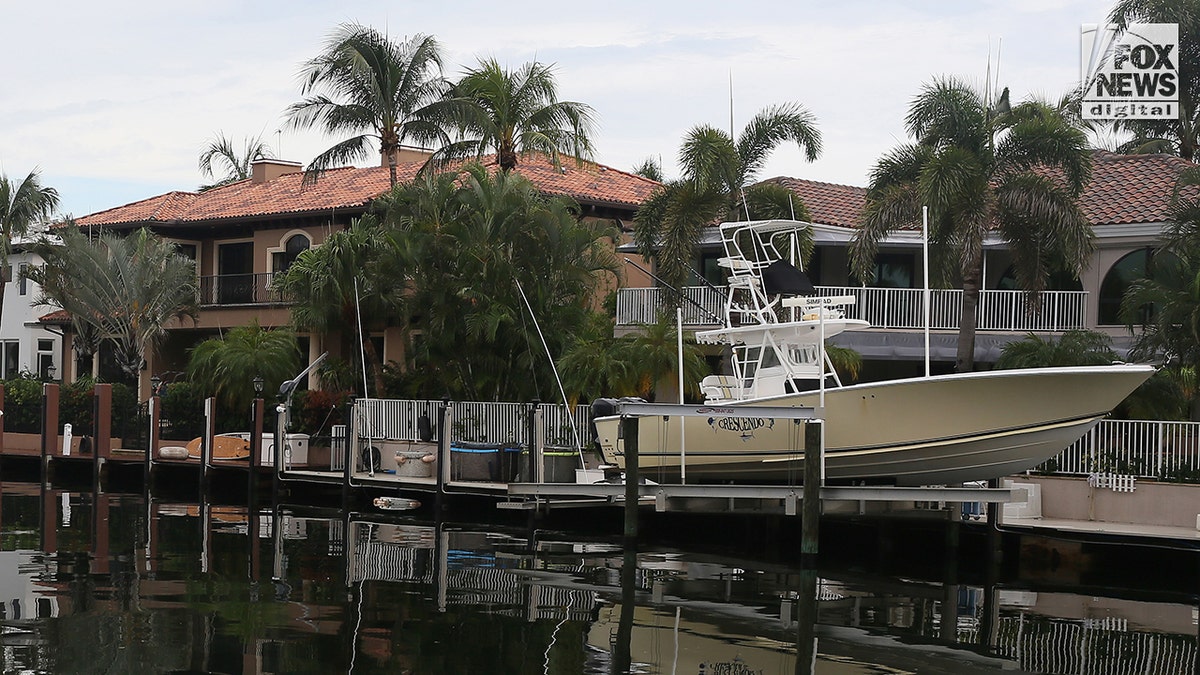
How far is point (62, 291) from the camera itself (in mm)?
41406

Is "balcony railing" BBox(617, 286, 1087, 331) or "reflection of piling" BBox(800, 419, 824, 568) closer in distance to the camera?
"reflection of piling" BBox(800, 419, 824, 568)

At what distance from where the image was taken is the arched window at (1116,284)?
3200cm

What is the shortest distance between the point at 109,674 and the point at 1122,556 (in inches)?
527

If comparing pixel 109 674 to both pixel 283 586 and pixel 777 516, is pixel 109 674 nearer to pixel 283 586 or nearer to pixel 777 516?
pixel 283 586

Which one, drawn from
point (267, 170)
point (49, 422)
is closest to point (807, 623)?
point (49, 422)

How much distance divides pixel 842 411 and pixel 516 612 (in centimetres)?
627

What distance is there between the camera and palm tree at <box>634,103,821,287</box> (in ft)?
97.8

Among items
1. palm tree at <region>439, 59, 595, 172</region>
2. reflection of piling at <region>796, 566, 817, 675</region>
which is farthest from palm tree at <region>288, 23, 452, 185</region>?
reflection of piling at <region>796, 566, 817, 675</region>

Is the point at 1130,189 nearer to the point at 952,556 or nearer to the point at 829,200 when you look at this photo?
the point at 829,200

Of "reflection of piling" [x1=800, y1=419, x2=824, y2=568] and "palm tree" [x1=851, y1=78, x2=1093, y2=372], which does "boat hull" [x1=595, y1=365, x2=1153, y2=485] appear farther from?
"palm tree" [x1=851, y1=78, x2=1093, y2=372]

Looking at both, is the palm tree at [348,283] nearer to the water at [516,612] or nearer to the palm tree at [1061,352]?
the water at [516,612]

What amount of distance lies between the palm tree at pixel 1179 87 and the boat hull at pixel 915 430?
19.0m

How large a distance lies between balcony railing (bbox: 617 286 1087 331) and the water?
28.0ft

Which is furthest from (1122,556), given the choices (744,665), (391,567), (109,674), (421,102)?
(421,102)
